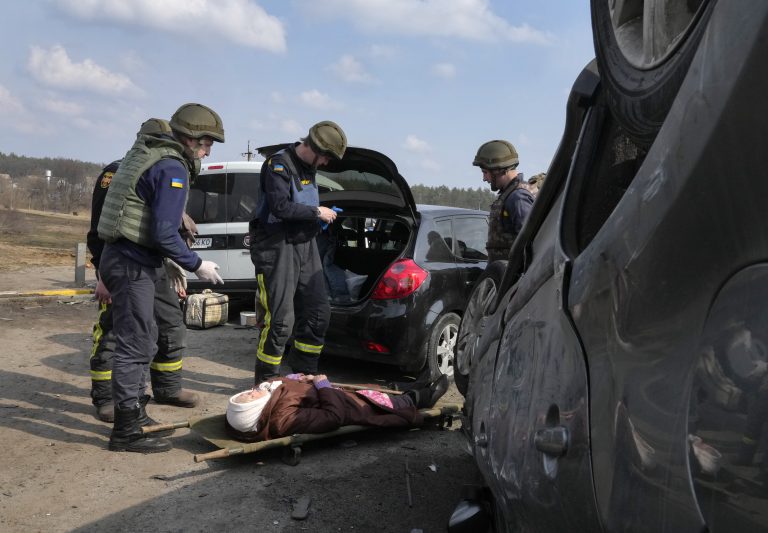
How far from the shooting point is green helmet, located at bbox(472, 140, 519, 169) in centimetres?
555

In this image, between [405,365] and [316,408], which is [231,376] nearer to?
[405,365]

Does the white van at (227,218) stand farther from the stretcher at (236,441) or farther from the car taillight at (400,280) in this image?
the stretcher at (236,441)

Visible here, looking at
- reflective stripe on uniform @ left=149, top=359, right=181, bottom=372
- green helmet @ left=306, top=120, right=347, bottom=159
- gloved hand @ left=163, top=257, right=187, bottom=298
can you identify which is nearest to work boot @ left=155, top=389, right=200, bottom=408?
reflective stripe on uniform @ left=149, top=359, right=181, bottom=372

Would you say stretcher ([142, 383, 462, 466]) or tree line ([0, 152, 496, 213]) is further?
tree line ([0, 152, 496, 213])

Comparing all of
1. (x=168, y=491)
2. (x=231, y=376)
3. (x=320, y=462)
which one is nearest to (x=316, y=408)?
(x=320, y=462)

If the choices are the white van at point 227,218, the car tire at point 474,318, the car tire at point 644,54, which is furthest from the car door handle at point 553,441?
the white van at point 227,218

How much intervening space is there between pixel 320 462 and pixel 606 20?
306 cm

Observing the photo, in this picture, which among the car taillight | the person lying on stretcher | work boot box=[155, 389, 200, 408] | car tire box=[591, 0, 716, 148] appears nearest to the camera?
car tire box=[591, 0, 716, 148]

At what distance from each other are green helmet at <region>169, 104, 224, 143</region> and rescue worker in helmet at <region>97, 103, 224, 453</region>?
21 centimetres

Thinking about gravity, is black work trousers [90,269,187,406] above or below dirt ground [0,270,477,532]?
above

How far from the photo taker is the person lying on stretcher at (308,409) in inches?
156

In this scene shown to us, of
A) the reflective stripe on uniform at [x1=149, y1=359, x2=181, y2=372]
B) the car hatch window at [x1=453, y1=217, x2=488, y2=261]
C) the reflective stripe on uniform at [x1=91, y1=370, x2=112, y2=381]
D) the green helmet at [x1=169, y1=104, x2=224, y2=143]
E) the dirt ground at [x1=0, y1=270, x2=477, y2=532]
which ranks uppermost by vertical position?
the green helmet at [x1=169, y1=104, x2=224, y2=143]

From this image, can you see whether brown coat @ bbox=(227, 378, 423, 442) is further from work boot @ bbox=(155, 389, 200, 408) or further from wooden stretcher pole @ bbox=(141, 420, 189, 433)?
work boot @ bbox=(155, 389, 200, 408)

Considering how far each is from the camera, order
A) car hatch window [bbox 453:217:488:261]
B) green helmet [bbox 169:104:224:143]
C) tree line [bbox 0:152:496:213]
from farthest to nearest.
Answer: tree line [bbox 0:152:496:213]
car hatch window [bbox 453:217:488:261]
green helmet [bbox 169:104:224:143]
